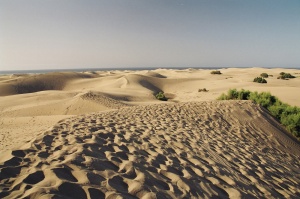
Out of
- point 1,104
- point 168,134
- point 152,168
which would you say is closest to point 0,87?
point 1,104

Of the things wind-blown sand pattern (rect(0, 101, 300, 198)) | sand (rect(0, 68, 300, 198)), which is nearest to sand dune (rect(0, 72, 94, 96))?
sand (rect(0, 68, 300, 198))

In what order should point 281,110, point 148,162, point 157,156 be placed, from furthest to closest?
point 281,110 → point 157,156 → point 148,162

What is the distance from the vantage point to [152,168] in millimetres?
4109

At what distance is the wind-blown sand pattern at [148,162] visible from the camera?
10.5ft

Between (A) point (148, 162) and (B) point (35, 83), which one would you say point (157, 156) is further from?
(B) point (35, 83)

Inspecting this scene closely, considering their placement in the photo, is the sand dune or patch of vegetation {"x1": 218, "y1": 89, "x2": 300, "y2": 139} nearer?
patch of vegetation {"x1": 218, "y1": 89, "x2": 300, "y2": 139}

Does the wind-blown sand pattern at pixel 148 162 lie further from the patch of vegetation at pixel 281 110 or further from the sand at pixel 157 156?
the patch of vegetation at pixel 281 110

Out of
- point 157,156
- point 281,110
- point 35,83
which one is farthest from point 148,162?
point 35,83

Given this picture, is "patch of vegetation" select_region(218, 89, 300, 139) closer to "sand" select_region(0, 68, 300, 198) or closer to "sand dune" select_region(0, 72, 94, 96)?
"sand" select_region(0, 68, 300, 198)

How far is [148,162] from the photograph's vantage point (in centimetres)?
432

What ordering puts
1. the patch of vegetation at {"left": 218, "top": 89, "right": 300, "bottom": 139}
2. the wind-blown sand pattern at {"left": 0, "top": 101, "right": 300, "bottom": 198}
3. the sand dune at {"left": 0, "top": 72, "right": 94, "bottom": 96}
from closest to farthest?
1. the wind-blown sand pattern at {"left": 0, "top": 101, "right": 300, "bottom": 198}
2. the patch of vegetation at {"left": 218, "top": 89, "right": 300, "bottom": 139}
3. the sand dune at {"left": 0, "top": 72, "right": 94, "bottom": 96}

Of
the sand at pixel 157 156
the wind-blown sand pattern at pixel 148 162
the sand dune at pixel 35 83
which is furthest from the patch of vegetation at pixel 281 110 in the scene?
the sand dune at pixel 35 83

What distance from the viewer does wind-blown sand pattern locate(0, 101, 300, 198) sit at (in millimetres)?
3213

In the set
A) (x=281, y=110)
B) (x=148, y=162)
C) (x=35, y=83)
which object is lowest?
(x=281, y=110)
